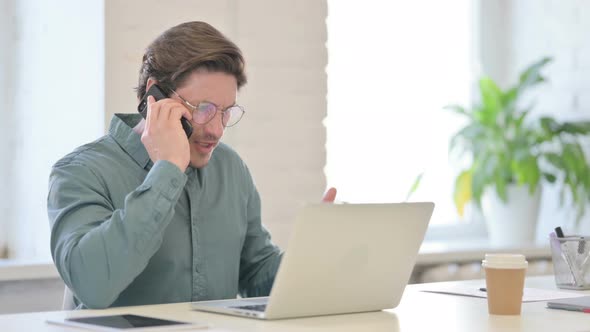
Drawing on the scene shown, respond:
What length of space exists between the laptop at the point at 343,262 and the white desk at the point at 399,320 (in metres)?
0.02

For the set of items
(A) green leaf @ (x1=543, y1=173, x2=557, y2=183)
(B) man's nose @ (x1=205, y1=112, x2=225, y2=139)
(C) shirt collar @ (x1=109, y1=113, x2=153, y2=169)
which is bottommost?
(A) green leaf @ (x1=543, y1=173, x2=557, y2=183)

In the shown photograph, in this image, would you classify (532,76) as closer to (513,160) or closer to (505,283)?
(513,160)

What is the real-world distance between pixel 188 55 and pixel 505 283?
81cm

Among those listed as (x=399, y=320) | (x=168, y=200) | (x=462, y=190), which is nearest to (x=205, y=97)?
(x=168, y=200)

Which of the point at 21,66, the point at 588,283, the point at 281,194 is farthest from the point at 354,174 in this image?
the point at 588,283

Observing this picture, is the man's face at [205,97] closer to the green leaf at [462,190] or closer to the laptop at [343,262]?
the laptop at [343,262]

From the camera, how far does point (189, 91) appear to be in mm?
1979

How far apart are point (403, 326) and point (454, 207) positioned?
2663mm

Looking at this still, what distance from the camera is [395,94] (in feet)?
13.0

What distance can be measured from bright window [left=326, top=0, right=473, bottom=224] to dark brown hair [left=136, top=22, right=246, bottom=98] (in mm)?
1739

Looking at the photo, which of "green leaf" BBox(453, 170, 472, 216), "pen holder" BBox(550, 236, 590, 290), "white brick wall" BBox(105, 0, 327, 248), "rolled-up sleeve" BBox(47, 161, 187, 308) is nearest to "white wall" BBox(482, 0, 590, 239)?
"green leaf" BBox(453, 170, 472, 216)

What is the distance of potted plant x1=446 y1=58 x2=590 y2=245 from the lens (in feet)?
12.1

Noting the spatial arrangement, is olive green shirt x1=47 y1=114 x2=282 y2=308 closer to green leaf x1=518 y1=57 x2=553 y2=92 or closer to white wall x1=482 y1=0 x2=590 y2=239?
green leaf x1=518 y1=57 x2=553 y2=92

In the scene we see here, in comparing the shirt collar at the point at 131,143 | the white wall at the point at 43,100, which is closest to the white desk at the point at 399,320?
the shirt collar at the point at 131,143
